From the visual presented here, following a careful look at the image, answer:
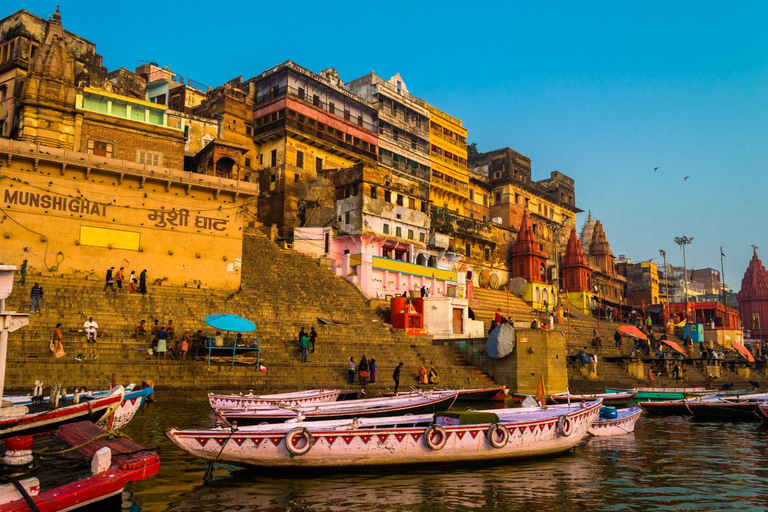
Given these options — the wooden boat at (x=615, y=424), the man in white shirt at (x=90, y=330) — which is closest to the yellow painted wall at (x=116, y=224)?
the man in white shirt at (x=90, y=330)

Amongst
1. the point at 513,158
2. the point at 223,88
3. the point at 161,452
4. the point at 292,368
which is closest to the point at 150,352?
the point at 292,368

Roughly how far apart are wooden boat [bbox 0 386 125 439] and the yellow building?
47.9 meters

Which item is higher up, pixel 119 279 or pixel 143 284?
pixel 119 279

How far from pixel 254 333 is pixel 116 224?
329 inches

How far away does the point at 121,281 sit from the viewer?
1051 inches

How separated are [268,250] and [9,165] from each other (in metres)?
14.2

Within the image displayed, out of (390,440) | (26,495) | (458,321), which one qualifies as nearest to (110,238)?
(458,321)

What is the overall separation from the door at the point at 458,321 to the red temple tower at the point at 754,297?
63550 millimetres

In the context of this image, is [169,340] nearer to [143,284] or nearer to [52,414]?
[143,284]

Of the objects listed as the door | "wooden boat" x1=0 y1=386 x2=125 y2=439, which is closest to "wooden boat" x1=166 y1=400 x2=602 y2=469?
"wooden boat" x1=0 y1=386 x2=125 y2=439

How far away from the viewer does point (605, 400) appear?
2534 cm

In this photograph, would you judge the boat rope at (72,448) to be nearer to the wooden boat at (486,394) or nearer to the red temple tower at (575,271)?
the wooden boat at (486,394)

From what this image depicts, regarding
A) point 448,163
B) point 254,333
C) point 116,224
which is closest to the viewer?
point 254,333

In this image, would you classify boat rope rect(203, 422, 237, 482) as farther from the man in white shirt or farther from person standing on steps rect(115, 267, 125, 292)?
person standing on steps rect(115, 267, 125, 292)
